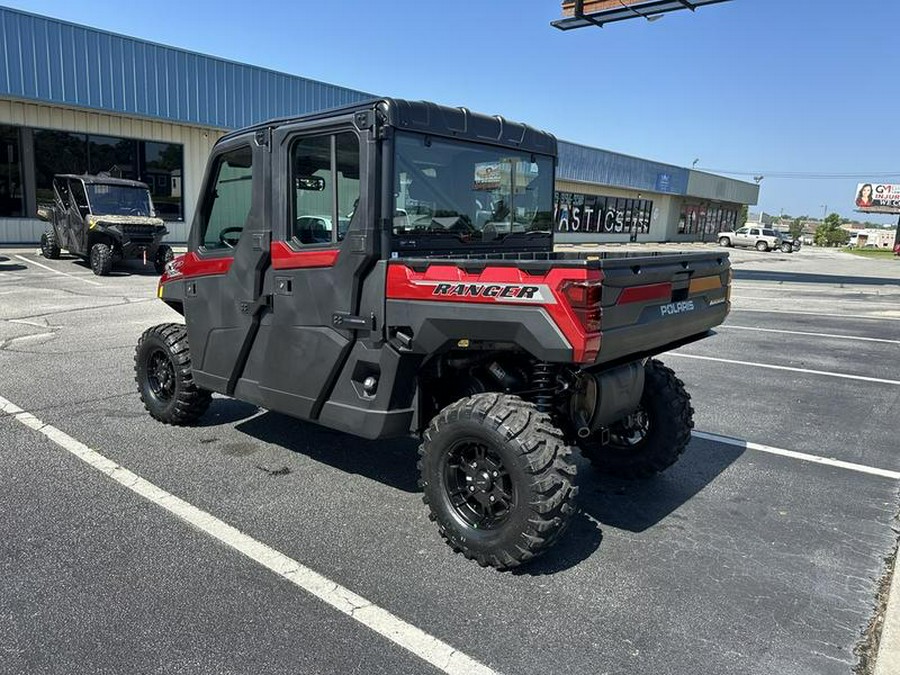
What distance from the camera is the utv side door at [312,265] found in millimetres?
3768

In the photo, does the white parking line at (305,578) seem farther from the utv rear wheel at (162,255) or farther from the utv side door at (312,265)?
the utv rear wheel at (162,255)

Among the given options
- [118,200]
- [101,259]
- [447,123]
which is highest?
[447,123]

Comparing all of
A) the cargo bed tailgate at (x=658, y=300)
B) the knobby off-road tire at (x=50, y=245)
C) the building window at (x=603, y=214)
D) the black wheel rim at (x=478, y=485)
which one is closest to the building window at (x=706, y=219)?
the building window at (x=603, y=214)

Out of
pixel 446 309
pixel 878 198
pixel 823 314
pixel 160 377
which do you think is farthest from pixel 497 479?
pixel 878 198

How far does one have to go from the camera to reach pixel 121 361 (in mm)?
7668

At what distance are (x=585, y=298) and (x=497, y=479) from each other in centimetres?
109

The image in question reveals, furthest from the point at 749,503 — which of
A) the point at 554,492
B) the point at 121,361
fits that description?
the point at 121,361

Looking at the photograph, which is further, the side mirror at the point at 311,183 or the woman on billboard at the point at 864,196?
the woman on billboard at the point at 864,196

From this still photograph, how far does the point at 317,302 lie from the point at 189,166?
21109 millimetres

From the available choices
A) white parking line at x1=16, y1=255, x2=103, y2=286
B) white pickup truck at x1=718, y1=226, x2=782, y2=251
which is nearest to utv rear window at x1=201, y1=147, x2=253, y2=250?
white parking line at x1=16, y1=255, x2=103, y2=286

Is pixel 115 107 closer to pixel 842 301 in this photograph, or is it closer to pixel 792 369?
pixel 792 369

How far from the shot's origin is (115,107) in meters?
19.6

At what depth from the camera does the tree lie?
93.4m

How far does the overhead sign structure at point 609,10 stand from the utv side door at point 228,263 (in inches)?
520
